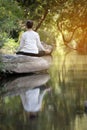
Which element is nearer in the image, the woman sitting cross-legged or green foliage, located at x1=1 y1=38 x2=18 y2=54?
the woman sitting cross-legged

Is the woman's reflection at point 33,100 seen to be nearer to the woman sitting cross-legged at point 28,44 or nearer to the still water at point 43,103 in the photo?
the still water at point 43,103

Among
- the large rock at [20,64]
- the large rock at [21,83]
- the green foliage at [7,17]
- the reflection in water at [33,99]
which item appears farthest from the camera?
the green foliage at [7,17]

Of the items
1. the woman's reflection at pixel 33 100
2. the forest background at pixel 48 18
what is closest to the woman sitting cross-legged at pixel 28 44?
the forest background at pixel 48 18

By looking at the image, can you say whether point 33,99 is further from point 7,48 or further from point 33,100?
point 7,48

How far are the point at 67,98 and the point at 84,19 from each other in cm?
2747

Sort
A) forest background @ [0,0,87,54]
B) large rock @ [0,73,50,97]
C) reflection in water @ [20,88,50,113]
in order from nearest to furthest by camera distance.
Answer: reflection in water @ [20,88,50,113], large rock @ [0,73,50,97], forest background @ [0,0,87,54]

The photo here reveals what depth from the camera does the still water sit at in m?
6.45

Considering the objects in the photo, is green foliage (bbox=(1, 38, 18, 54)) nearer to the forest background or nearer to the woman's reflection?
the forest background

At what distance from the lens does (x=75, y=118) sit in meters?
6.82

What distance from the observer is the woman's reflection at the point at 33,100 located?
7.41m

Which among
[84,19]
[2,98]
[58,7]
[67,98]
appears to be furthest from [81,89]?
[84,19]

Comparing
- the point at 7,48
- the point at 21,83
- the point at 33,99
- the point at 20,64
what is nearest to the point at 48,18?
the point at 7,48

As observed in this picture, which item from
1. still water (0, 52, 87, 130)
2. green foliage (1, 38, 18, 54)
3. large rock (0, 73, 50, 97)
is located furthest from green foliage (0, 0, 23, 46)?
still water (0, 52, 87, 130)

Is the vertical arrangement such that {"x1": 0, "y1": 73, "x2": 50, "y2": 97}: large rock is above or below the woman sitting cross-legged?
below
